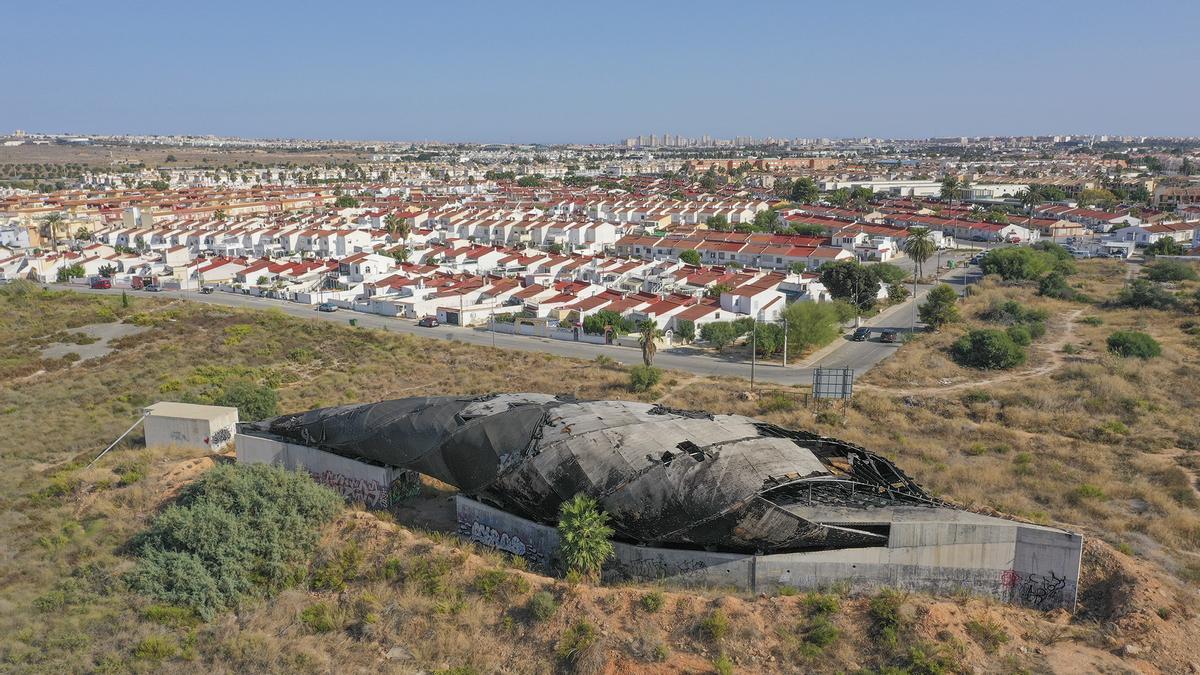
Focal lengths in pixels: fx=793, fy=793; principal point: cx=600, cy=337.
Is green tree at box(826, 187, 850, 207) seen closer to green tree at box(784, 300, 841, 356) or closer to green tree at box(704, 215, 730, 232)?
green tree at box(704, 215, 730, 232)

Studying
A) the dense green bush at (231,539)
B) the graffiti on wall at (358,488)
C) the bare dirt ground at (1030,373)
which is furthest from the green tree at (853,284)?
the dense green bush at (231,539)

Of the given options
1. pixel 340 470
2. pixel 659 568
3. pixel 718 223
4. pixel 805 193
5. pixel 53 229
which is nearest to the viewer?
pixel 659 568

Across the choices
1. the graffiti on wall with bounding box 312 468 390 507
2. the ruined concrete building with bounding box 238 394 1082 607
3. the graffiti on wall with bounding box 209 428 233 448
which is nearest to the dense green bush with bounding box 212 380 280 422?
the graffiti on wall with bounding box 209 428 233 448

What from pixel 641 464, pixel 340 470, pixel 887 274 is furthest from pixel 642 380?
pixel 887 274

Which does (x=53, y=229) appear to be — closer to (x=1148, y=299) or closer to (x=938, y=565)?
(x=938, y=565)

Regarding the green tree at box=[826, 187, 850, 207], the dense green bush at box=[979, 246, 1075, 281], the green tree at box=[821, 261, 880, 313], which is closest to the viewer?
the green tree at box=[821, 261, 880, 313]

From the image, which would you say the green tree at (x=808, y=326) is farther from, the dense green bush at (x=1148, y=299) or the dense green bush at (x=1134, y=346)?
the dense green bush at (x=1148, y=299)
